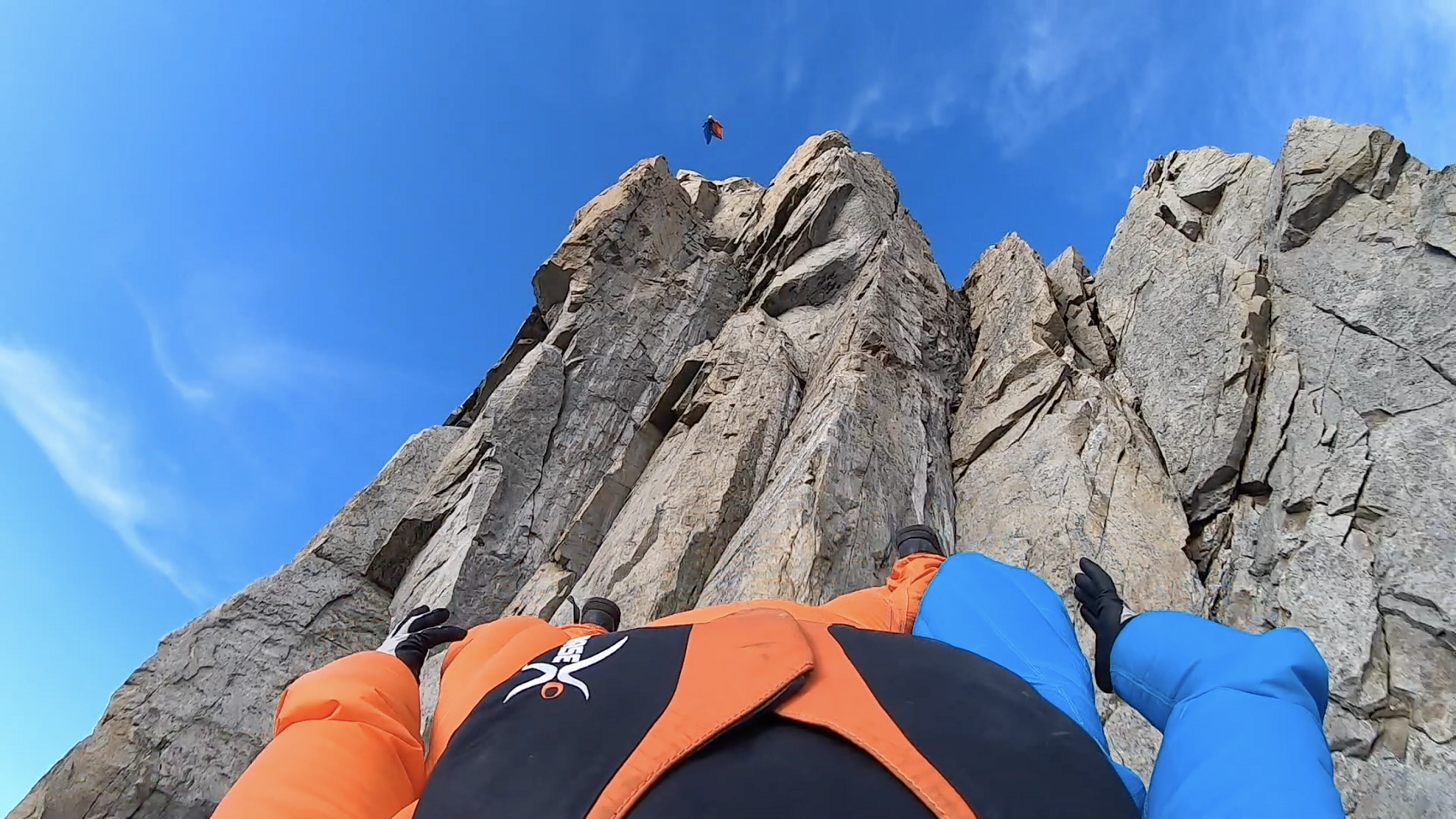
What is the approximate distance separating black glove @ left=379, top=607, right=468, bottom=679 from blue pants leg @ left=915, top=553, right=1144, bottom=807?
102 inches

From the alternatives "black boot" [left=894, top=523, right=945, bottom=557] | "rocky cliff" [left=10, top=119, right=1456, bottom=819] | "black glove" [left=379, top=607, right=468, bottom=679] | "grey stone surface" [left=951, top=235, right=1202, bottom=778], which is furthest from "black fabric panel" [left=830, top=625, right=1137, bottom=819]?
"grey stone surface" [left=951, top=235, right=1202, bottom=778]

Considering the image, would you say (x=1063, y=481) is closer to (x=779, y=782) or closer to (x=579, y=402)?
(x=579, y=402)

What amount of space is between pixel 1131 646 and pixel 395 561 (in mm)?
13453

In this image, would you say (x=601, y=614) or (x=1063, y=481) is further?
(x=1063, y=481)

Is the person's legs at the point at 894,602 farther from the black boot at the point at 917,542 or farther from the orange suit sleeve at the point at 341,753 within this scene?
the orange suit sleeve at the point at 341,753

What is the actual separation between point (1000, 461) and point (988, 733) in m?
10.2

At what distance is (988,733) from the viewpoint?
67.6 inches

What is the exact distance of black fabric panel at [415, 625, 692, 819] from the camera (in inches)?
62.1

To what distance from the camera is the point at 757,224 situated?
20.5 m

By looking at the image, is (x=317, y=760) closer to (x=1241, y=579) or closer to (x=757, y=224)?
(x=1241, y=579)

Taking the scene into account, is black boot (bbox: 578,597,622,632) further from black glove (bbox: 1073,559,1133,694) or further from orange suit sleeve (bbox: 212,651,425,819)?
black glove (bbox: 1073,559,1133,694)

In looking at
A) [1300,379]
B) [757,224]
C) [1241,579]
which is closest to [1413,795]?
[1241,579]

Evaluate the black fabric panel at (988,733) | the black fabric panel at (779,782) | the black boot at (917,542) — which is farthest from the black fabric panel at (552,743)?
the black boot at (917,542)

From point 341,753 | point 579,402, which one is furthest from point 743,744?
point 579,402
